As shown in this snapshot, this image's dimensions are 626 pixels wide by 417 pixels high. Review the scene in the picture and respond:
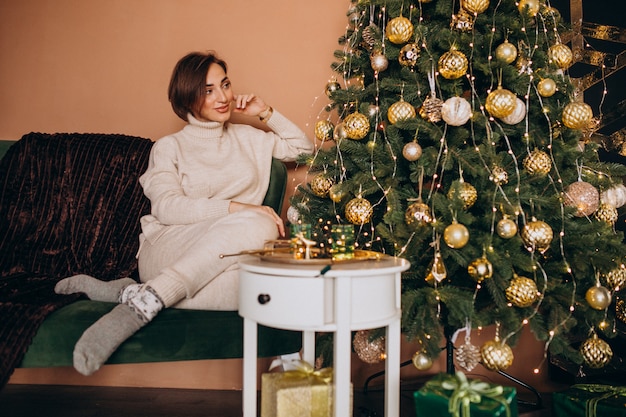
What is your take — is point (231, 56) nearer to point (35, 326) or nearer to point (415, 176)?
point (415, 176)

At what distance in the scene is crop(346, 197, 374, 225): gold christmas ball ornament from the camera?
161 cm

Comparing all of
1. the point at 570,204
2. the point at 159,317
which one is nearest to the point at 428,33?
the point at 570,204

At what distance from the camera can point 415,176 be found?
5.16 ft

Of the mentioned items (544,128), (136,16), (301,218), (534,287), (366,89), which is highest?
(136,16)

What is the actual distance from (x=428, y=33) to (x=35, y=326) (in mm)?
1497

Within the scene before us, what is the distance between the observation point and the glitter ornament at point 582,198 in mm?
1567

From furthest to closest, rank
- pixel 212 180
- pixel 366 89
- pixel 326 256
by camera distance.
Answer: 1. pixel 212 180
2. pixel 366 89
3. pixel 326 256

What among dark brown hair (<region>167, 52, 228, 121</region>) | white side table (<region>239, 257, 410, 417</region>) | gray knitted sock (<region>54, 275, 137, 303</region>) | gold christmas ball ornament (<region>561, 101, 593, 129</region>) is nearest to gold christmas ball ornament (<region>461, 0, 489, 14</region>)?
gold christmas ball ornament (<region>561, 101, 593, 129</region>)

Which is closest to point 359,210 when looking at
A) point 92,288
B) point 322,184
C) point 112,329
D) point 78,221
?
point 322,184

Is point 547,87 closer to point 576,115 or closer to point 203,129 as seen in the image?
point 576,115

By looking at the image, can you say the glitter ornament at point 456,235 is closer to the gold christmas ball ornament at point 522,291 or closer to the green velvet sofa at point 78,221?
the gold christmas ball ornament at point 522,291

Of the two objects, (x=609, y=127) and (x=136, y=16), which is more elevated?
(x=136, y=16)

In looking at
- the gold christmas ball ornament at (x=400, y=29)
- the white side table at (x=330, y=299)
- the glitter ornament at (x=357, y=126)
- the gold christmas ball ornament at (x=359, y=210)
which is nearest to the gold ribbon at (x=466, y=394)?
the white side table at (x=330, y=299)

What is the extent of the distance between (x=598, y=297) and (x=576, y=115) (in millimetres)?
563
